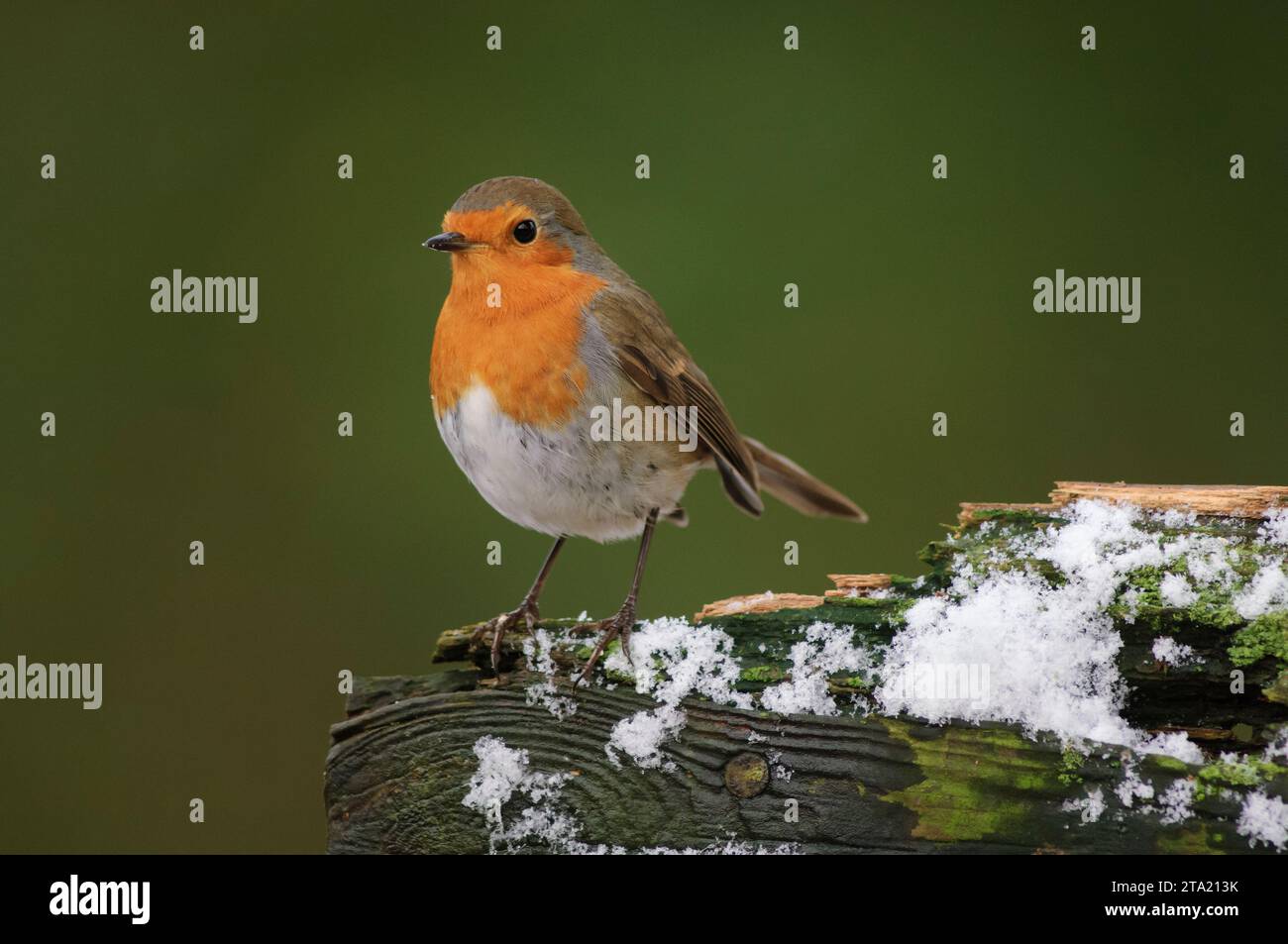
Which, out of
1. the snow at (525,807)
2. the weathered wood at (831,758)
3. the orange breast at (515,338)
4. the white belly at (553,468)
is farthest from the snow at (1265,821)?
the orange breast at (515,338)

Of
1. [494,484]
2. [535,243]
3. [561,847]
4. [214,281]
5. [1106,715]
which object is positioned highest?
[214,281]

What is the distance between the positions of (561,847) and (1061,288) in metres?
4.11

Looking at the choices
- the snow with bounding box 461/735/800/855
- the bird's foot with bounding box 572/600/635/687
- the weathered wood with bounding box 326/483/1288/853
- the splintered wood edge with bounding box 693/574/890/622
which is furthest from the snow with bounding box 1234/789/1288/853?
the bird's foot with bounding box 572/600/635/687

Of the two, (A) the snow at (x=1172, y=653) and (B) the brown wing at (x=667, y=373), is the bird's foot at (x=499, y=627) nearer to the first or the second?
(B) the brown wing at (x=667, y=373)

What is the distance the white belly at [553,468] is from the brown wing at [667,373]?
229 mm

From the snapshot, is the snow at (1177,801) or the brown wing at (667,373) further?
the brown wing at (667,373)

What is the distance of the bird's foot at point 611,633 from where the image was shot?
2672 millimetres

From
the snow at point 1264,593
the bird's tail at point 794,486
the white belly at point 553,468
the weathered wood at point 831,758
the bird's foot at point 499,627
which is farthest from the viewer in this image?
the bird's tail at point 794,486

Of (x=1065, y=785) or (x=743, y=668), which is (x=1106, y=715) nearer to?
(x=1065, y=785)

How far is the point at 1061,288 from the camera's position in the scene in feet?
18.4

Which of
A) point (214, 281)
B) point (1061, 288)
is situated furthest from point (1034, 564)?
point (214, 281)

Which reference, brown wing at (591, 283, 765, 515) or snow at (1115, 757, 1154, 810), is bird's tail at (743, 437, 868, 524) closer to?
brown wing at (591, 283, 765, 515)

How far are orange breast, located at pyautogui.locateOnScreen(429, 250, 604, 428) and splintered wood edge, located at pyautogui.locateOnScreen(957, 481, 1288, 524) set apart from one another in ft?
4.11

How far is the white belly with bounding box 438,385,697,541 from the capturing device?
3.40 m
